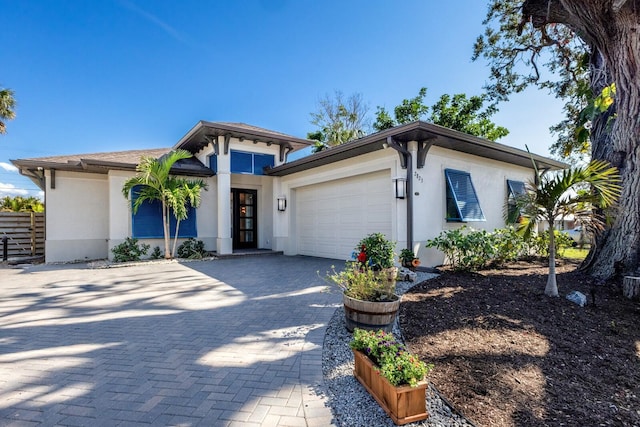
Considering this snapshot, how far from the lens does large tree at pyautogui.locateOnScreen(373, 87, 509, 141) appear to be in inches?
789

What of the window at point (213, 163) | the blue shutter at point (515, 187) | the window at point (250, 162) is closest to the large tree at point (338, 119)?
the window at point (250, 162)

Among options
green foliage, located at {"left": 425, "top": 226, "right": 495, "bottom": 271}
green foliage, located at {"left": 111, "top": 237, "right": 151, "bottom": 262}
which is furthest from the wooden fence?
green foliage, located at {"left": 425, "top": 226, "right": 495, "bottom": 271}

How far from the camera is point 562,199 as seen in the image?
469cm

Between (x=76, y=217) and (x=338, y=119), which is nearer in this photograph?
(x=76, y=217)

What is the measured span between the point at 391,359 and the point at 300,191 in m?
9.63

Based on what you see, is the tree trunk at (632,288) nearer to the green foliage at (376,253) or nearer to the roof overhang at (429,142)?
the roof overhang at (429,142)

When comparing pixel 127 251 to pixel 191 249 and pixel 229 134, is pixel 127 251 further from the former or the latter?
pixel 229 134

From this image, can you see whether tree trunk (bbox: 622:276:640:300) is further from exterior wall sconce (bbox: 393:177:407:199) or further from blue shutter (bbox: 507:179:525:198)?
blue shutter (bbox: 507:179:525:198)

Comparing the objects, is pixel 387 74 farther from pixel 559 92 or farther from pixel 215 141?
pixel 215 141

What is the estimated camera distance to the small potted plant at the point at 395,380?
6.47 feet

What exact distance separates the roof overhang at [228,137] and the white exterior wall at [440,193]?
17.1 feet

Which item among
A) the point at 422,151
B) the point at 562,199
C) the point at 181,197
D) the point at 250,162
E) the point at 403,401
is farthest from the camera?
the point at 250,162

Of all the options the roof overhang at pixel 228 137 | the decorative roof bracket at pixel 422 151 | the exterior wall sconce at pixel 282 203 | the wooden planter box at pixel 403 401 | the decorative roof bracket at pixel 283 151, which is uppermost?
the roof overhang at pixel 228 137

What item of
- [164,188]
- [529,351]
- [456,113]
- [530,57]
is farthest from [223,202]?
[456,113]
